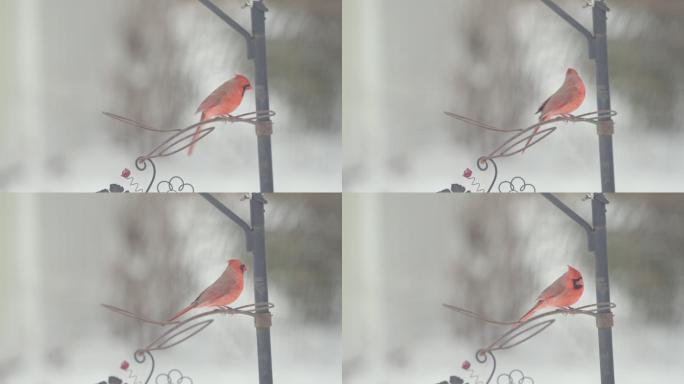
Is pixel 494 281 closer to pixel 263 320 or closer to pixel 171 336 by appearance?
pixel 263 320

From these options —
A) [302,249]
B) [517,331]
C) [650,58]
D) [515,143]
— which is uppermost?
[650,58]

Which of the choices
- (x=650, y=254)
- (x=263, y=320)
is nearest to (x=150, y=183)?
(x=263, y=320)

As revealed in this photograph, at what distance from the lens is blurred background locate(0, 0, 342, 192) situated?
3.93 feet

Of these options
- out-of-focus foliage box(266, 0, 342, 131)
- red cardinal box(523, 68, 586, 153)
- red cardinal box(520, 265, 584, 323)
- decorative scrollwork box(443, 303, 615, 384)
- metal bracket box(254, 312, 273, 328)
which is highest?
out-of-focus foliage box(266, 0, 342, 131)

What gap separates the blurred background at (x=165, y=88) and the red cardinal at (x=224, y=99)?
10 millimetres

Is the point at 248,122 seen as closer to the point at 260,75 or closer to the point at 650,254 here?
the point at 260,75

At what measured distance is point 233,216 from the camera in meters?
1.19

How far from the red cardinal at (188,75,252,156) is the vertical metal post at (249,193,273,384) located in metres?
0.12

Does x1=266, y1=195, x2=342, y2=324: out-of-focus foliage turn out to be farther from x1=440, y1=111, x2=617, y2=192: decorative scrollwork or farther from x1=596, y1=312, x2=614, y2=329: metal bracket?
x1=596, y1=312, x2=614, y2=329: metal bracket

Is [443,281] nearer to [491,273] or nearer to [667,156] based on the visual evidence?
[491,273]

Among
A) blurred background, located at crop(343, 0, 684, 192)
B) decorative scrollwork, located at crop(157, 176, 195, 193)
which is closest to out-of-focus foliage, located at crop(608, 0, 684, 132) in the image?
blurred background, located at crop(343, 0, 684, 192)

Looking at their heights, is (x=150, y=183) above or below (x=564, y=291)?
above

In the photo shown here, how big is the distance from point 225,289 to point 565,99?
52 centimetres

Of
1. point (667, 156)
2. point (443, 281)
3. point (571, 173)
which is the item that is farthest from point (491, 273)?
point (667, 156)
